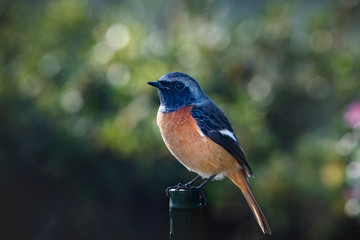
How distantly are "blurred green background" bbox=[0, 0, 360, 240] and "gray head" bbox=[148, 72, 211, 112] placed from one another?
151 centimetres

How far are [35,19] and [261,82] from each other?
308cm

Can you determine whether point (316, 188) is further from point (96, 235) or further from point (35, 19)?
point (35, 19)

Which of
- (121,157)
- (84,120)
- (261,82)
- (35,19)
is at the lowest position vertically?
(121,157)

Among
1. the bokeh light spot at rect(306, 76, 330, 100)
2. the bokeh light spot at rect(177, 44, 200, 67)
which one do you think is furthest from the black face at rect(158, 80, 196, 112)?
the bokeh light spot at rect(306, 76, 330, 100)

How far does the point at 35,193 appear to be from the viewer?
17.4 ft

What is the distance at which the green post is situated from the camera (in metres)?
2.22

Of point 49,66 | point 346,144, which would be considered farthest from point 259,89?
point 49,66

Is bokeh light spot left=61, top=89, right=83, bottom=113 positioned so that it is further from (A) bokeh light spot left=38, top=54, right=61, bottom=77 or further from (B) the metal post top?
(B) the metal post top

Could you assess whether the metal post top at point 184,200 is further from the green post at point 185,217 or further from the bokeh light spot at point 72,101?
the bokeh light spot at point 72,101

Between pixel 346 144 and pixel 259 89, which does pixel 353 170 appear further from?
pixel 259 89

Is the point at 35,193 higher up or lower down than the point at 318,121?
lower down

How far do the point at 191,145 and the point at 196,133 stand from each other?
0.10m

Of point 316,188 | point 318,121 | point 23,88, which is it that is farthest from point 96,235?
point 318,121

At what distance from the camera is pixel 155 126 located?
4.58 metres
